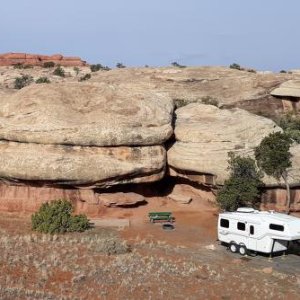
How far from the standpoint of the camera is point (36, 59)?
119438 millimetres

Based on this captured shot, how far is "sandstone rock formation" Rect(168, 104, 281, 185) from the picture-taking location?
29.5 metres

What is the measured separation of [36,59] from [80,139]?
96344mm

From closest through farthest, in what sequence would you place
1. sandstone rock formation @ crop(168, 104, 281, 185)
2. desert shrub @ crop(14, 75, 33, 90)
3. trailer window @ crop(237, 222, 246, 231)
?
trailer window @ crop(237, 222, 246, 231)
sandstone rock formation @ crop(168, 104, 281, 185)
desert shrub @ crop(14, 75, 33, 90)

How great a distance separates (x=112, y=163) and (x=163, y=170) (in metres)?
3.48

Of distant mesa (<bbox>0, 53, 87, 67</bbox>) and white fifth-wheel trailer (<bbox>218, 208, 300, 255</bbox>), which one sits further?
distant mesa (<bbox>0, 53, 87, 67</bbox>)

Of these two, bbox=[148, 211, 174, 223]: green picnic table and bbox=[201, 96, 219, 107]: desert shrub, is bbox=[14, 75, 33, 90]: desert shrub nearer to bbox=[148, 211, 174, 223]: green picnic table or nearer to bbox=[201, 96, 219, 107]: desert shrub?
bbox=[201, 96, 219, 107]: desert shrub

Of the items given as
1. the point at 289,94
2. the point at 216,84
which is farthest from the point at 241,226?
the point at 216,84

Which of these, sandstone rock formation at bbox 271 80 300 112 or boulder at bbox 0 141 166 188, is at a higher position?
sandstone rock formation at bbox 271 80 300 112

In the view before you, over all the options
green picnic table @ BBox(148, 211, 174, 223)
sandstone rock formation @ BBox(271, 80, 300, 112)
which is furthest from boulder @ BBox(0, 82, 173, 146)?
sandstone rock formation @ BBox(271, 80, 300, 112)

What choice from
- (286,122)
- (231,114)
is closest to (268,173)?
(231,114)

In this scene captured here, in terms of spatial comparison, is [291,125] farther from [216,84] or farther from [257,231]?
[257,231]

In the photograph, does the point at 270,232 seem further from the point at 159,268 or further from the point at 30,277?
the point at 30,277

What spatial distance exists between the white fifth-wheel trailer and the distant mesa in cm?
9432

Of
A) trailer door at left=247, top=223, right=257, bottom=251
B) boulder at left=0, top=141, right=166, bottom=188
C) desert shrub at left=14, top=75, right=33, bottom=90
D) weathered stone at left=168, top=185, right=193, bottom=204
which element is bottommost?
weathered stone at left=168, top=185, right=193, bottom=204
